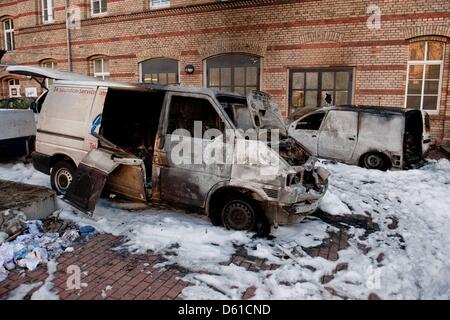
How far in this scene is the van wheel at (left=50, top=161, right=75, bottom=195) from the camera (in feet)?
20.0

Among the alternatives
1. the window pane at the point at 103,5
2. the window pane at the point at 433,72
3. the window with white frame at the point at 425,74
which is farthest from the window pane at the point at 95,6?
the window pane at the point at 433,72

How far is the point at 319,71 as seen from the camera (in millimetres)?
11648

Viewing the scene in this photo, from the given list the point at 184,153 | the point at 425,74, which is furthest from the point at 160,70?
the point at 184,153

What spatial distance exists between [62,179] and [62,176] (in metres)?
0.06

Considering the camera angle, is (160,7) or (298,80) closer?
(298,80)

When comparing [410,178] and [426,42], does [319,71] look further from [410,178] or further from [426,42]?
[410,178]

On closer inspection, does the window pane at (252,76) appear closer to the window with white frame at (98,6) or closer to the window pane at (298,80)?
the window pane at (298,80)

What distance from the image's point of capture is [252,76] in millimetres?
12609

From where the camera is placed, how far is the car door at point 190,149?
15.4 ft

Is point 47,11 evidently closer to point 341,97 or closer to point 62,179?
point 62,179

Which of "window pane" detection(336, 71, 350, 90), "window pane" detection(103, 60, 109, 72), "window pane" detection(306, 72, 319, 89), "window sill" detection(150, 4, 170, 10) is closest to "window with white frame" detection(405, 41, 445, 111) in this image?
"window pane" detection(336, 71, 350, 90)

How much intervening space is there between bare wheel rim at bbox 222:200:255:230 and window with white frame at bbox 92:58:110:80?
12.9 metres
